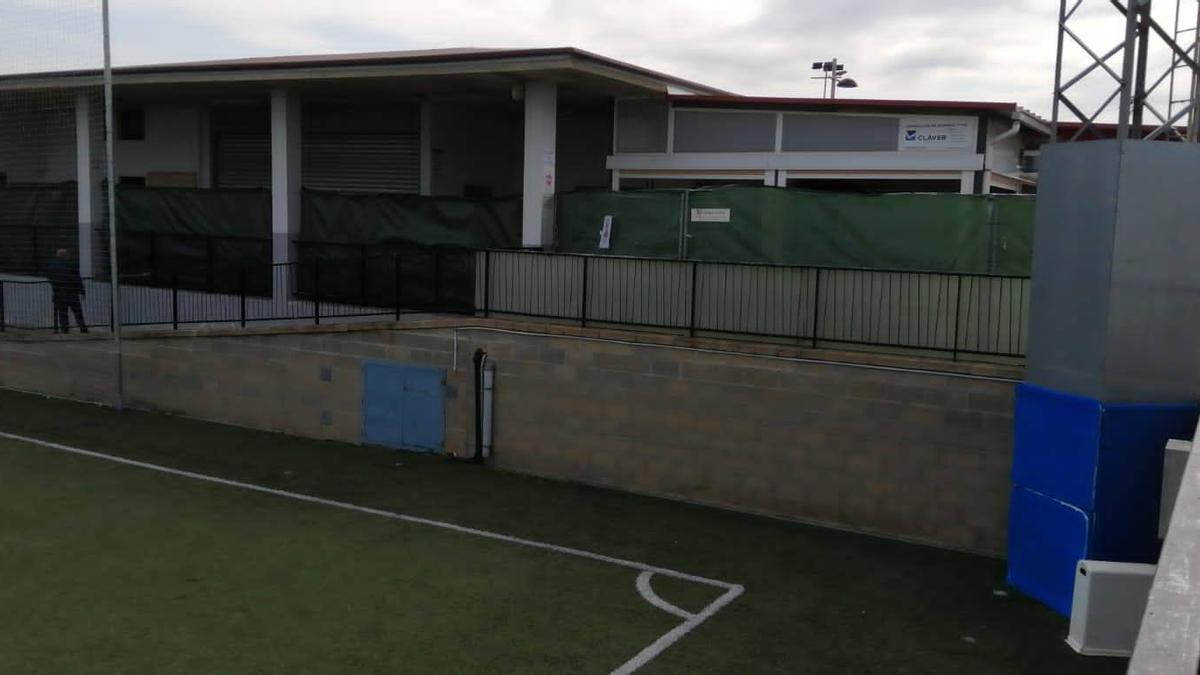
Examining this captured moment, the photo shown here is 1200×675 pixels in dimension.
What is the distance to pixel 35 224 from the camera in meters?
21.3

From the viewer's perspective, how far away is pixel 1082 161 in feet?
26.5

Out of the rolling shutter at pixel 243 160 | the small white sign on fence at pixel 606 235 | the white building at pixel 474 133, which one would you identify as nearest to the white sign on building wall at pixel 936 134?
the white building at pixel 474 133

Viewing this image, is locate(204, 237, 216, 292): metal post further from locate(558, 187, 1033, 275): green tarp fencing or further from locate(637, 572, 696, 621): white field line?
locate(637, 572, 696, 621): white field line

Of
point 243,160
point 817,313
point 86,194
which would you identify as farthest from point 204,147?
point 817,313

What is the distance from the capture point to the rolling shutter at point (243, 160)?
21.0m

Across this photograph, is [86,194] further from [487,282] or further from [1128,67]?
[1128,67]

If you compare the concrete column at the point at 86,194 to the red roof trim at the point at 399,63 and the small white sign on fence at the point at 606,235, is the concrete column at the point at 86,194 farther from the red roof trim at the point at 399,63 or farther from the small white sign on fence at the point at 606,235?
the small white sign on fence at the point at 606,235

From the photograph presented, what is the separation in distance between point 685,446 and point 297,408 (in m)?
6.19

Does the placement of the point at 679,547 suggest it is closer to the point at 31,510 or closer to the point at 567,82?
the point at 31,510

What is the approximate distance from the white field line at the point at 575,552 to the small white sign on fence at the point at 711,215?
565 cm

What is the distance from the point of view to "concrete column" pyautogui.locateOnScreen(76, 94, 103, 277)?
66.2 feet

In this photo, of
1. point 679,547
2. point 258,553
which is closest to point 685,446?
point 679,547

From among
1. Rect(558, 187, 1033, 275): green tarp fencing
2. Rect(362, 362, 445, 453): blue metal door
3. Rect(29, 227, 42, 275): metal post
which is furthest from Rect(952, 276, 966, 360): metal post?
Rect(29, 227, 42, 275): metal post

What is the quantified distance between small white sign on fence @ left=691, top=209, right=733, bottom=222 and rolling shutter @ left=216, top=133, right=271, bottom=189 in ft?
35.7
